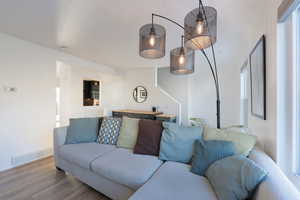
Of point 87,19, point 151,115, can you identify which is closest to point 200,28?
point 87,19

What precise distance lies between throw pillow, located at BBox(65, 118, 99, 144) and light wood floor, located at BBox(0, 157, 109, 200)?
22.5 inches

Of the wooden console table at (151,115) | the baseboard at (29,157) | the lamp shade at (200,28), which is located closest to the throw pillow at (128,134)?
the lamp shade at (200,28)

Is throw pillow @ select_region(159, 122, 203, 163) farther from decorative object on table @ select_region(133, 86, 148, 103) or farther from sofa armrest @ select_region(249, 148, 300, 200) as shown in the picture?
decorative object on table @ select_region(133, 86, 148, 103)

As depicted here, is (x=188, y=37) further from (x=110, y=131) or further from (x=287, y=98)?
(x=110, y=131)

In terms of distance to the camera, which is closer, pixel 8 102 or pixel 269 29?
pixel 269 29

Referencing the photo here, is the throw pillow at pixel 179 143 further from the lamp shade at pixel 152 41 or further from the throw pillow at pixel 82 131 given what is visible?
the throw pillow at pixel 82 131

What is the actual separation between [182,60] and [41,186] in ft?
8.61

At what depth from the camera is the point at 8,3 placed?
5.86 feet

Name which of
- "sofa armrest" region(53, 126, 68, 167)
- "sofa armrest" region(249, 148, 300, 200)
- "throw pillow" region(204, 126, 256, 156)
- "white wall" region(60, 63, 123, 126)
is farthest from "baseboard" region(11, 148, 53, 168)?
"sofa armrest" region(249, 148, 300, 200)

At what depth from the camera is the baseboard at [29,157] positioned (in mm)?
2670

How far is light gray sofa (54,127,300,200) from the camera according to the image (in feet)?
3.09

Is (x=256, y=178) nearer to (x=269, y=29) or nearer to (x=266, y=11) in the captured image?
(x=269, y=29)

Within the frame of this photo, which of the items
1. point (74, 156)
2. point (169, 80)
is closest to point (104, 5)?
point (74, 156)

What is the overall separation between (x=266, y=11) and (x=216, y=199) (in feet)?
6.30
